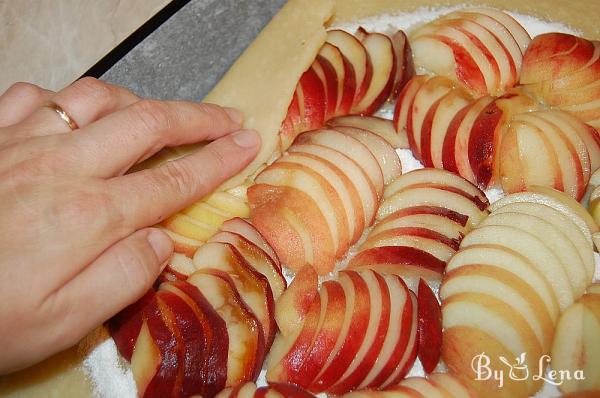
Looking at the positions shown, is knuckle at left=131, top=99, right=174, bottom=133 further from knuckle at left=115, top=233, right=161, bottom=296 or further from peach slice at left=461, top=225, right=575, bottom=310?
peach slice at left=461, top=225, right=575, bottom=310

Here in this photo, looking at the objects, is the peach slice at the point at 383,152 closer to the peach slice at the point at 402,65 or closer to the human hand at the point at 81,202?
the peach slice at the point at 402,65

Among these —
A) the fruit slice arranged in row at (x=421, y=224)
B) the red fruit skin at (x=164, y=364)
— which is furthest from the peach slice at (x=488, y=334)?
→ the red fruit skin at (x=164, y=364)

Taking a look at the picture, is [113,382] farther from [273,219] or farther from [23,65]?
[23,65]

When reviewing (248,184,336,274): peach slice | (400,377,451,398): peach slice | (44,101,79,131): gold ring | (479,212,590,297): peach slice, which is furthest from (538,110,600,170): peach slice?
(44,101,79,131): gold ring

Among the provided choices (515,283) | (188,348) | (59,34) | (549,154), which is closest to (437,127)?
(549,154)

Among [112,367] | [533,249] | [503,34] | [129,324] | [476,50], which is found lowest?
[112,367]

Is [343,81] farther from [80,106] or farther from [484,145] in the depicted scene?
[80,106]

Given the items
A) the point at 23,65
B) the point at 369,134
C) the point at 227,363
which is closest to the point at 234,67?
the point at 369,134
